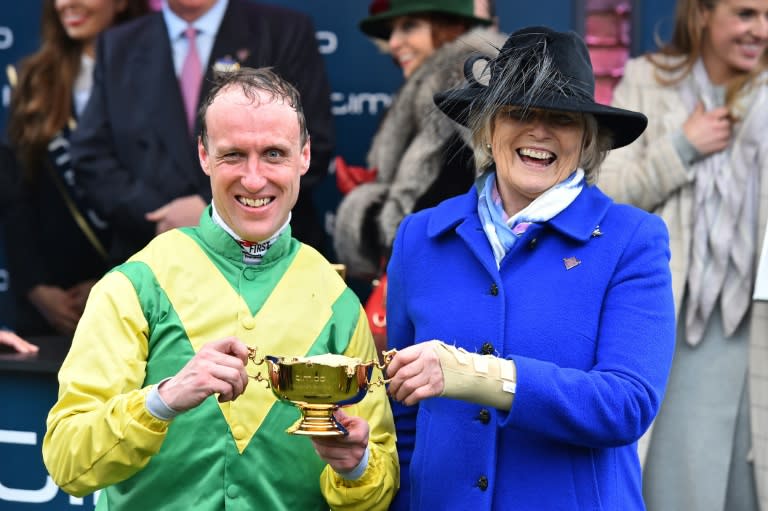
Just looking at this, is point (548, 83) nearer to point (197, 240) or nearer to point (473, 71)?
point (473, 71)

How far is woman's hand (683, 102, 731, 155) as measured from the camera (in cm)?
505

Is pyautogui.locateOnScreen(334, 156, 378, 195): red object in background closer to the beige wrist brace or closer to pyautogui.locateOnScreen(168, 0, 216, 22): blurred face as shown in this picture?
pyautogui.locateOnScreen(168, 0, 216, 22): blurred face

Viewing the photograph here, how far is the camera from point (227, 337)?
2877 mm

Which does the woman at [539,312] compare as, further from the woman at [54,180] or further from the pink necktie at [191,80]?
the woman at [54,180]

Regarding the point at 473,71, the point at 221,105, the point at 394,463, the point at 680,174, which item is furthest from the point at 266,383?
the point at 680,174

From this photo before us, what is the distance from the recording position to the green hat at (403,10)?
18.1ft

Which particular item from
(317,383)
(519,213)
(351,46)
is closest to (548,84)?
(519,213)

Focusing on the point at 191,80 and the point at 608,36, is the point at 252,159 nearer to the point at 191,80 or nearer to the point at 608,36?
the point at 191,80

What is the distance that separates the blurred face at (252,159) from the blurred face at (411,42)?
255 centimetres

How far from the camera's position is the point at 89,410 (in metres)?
2.91

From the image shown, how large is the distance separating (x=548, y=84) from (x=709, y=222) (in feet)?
7.11

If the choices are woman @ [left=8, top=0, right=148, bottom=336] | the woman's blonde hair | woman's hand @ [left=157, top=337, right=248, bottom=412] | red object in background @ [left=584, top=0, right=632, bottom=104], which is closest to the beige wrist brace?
woman's hand @ [left=157, top=337, right=248, bottom=412]

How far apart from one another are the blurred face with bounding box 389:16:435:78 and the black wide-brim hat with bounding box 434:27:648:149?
7.89 ft

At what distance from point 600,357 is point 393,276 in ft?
1.90
